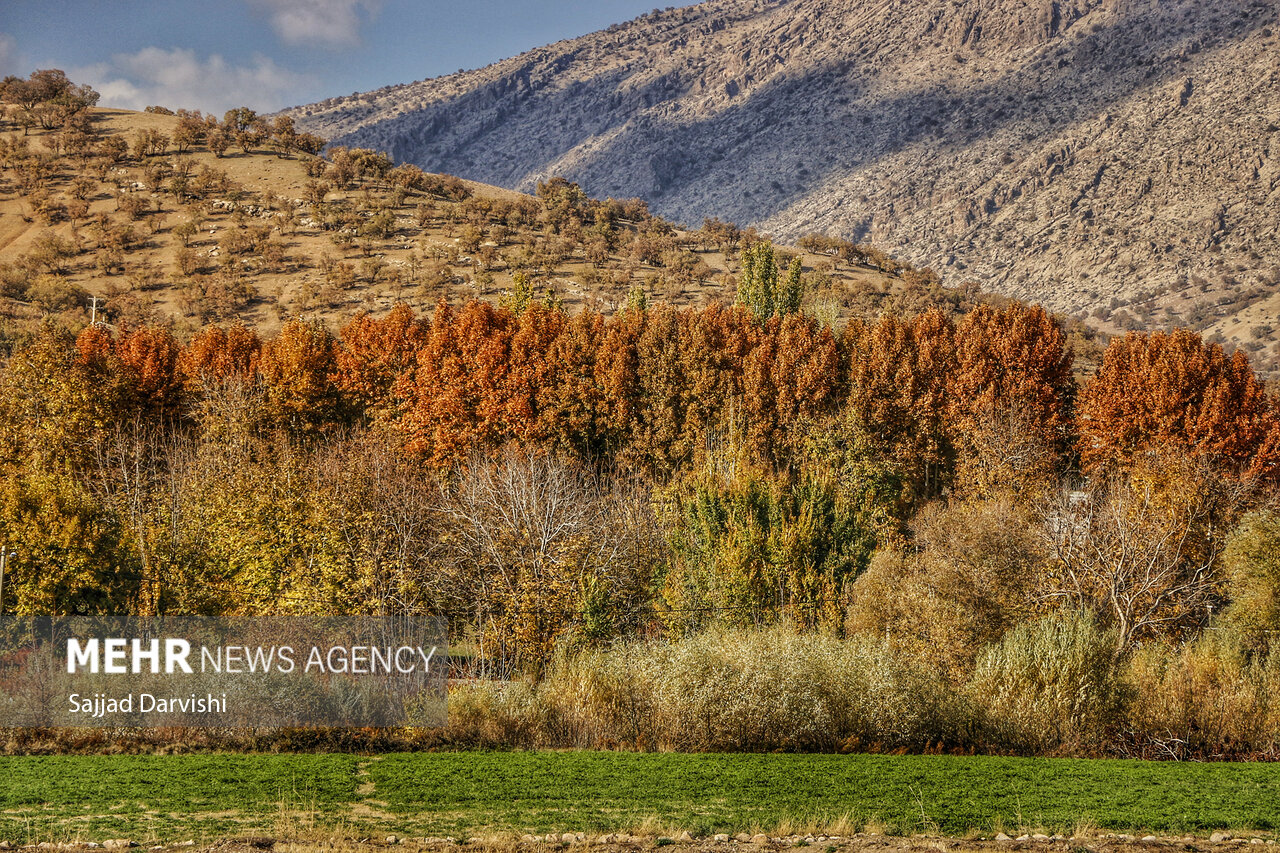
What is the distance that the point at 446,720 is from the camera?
91.9 feet

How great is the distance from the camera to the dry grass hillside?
9219cm

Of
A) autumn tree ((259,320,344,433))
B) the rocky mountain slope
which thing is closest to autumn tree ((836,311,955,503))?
autumn tree ((259,320,344,433))

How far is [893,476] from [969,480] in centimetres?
409

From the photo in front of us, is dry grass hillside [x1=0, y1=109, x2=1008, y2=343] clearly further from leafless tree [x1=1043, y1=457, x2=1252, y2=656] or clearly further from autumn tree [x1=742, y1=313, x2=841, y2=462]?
leafless tree [x1=1043, y1=457, x2=1252, y2=656]

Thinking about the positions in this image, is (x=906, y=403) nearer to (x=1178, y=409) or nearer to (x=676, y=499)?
(x=1178, y=409)

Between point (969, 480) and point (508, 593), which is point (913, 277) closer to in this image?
point (969, 480)

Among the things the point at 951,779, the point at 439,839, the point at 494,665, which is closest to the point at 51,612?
the point at 494,665

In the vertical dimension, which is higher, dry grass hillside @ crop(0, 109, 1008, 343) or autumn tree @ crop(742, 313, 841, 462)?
dry grass hillside @ crop(0, 109, 1008, 343)

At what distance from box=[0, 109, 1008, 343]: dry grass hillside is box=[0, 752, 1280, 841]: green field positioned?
170 feet

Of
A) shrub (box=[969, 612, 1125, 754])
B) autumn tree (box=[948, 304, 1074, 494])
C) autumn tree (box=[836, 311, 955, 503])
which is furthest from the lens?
autumn tree (box=[836, 311, 955, 503])

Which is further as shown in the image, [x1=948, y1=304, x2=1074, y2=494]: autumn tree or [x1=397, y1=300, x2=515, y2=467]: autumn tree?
[x1=397, y1=300, x2=515, y2=467]: autumn tree

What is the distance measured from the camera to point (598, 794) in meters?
22.1

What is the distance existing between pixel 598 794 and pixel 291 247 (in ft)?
308

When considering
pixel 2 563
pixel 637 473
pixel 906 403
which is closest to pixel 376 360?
pixel 637 473
